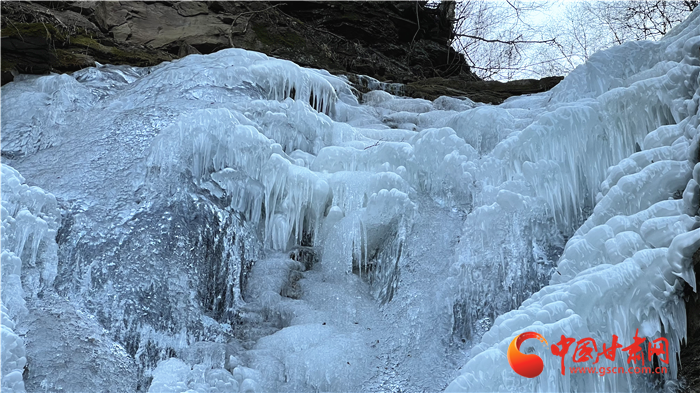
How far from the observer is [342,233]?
14.4 ft

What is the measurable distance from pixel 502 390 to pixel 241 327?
5.93 ft

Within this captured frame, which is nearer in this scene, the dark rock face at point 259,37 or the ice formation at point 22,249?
the ice formation at point 22,249

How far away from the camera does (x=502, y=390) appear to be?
2.87 meters

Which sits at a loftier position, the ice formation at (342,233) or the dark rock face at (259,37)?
the dark rock face at (259,37)

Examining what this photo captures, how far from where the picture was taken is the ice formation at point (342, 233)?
318 centimetres

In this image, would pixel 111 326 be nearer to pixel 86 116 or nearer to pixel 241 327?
pixel 241 327
